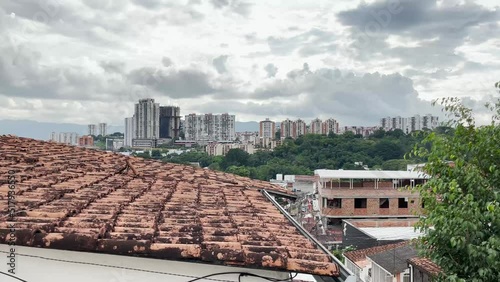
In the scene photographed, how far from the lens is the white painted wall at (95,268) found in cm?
290

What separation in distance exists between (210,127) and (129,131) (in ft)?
88.1

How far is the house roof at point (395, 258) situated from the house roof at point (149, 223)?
8.14 m

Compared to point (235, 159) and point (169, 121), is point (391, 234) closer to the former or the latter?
point (235, 159)

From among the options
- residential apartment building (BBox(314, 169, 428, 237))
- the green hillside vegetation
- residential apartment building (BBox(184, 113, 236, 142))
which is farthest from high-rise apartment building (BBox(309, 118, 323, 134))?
residential apartment building (BBox(314, 169, 428, 237))

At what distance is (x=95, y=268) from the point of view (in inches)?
115

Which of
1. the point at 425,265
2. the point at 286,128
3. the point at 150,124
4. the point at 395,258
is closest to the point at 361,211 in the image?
the point at 395,258

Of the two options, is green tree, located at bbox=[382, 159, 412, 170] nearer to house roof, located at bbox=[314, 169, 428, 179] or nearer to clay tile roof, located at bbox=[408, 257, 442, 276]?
Result: house roof, located at bbox=[314, 169, 428, 179]

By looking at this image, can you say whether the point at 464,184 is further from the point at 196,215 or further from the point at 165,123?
the point at 165,123

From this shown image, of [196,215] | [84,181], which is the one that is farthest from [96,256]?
[84,181]

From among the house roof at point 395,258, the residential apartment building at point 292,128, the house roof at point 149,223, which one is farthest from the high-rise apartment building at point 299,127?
the house roof at point 149,223

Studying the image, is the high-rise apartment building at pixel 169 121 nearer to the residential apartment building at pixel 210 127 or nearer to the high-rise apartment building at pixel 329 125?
the residential apartment building at pixel 210 127

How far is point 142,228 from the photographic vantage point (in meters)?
3.12

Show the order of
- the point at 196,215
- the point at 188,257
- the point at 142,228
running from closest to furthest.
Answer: the point at 188,257 < the point at 142,228 < the point at 196,215

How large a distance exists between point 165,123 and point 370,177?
28.9 meters
